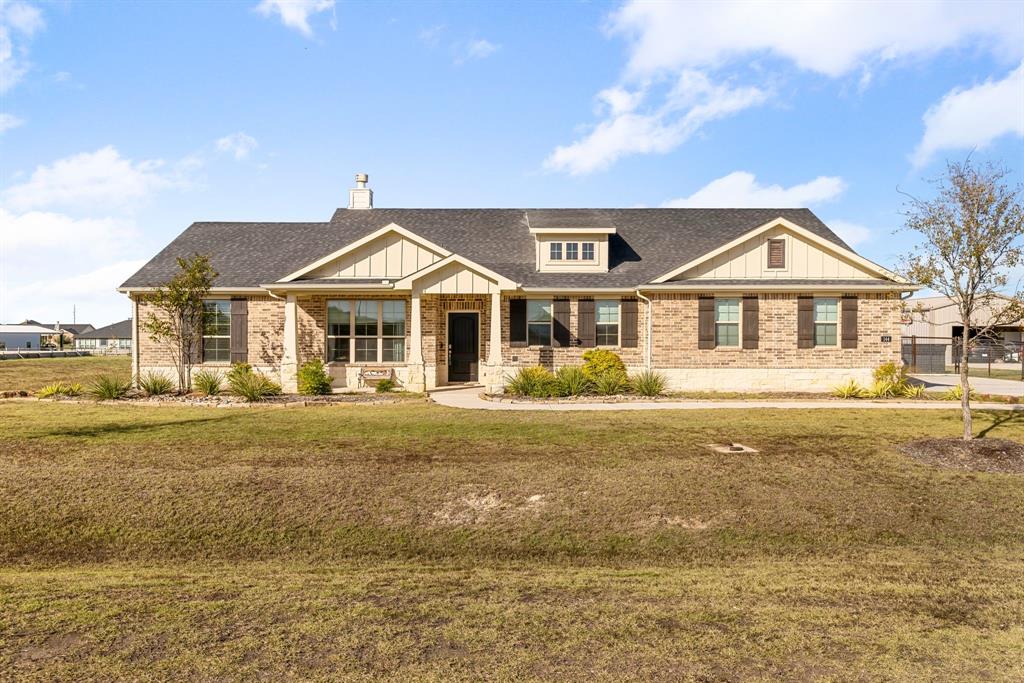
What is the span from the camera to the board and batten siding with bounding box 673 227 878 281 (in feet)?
60.4

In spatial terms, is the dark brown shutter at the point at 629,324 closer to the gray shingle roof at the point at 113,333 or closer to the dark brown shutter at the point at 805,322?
the dark brown shutter at the point at 805,322

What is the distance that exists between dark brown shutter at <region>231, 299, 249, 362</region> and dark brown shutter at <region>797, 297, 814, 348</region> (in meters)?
17.2

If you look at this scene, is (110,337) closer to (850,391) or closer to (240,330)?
(240,330)

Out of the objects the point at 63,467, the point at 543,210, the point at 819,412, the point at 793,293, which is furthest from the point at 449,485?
the point at 543,210

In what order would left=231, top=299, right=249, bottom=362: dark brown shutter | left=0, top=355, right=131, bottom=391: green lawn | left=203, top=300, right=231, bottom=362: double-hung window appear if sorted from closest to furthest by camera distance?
left=231, top=299, right=249, bottom=362: dark brown shutter, left=203, top=300, right=231, bottom=362: double-hung window, left=0, top=355, right=131, bottom=391: green lawn

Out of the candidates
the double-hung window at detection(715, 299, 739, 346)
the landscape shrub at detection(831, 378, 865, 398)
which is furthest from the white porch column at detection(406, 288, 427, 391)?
the landscape shrub at detection(831, 378, 865, 398)

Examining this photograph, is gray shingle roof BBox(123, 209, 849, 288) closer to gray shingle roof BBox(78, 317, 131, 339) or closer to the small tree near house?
the small tree near house

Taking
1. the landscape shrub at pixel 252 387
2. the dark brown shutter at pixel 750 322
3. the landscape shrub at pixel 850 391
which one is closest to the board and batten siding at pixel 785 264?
the dark brown shutter at pixel 750 322

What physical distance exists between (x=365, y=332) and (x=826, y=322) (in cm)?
1433

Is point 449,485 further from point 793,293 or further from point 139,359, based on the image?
point 139,359

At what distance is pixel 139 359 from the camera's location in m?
18.9

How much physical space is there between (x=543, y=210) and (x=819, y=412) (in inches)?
519

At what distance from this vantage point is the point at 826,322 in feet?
60.1

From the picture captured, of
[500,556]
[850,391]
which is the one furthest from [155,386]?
[850,391]
